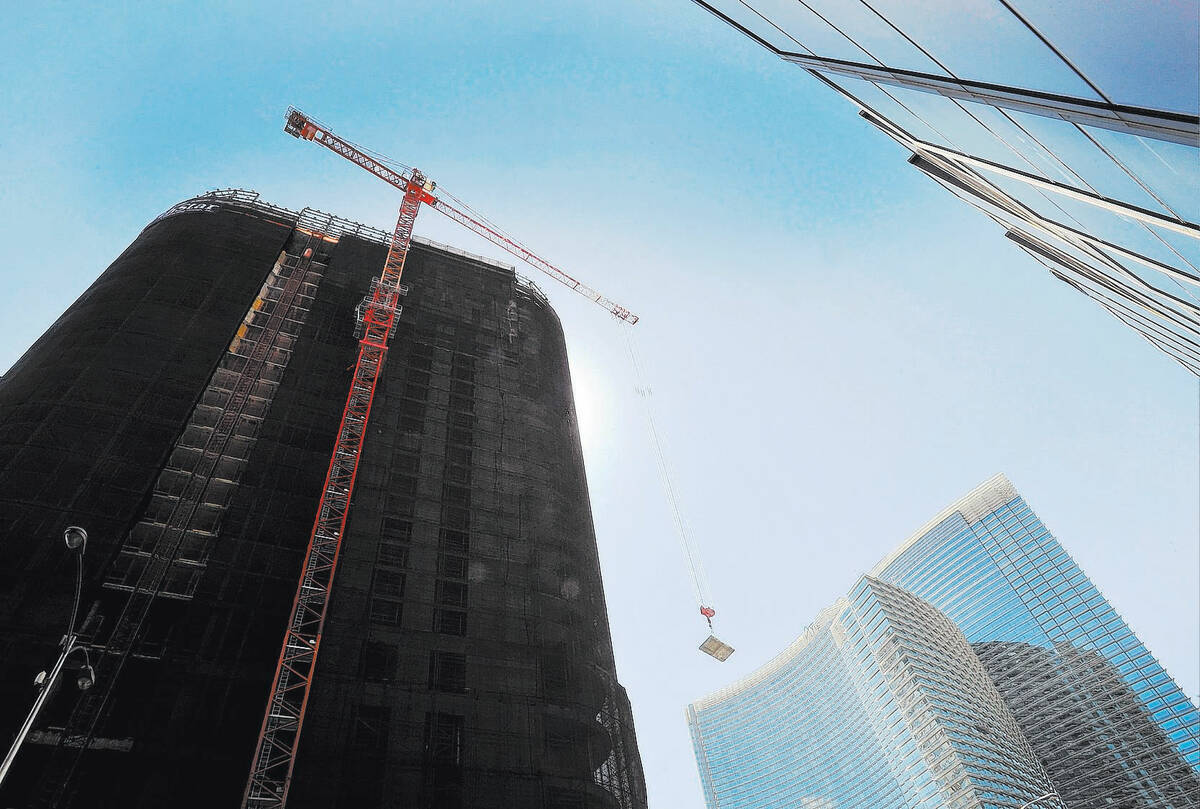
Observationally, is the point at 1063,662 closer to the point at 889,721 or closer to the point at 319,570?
the point at 889,721

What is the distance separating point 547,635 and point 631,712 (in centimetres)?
1001

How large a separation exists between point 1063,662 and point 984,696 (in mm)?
24171

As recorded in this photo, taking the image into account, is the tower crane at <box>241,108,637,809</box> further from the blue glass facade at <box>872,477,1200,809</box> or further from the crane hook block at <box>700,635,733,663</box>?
the blue glass facade at <box>872,477,1200,809</box>

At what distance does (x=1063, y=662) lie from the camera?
15550cm

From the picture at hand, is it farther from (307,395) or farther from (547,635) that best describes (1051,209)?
(307,395)

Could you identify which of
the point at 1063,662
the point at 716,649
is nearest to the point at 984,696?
the point at 1063,662

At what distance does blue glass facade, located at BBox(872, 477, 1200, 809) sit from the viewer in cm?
13462

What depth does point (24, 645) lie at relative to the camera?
29969mm

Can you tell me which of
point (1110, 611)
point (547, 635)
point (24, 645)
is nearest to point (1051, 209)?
point (547, 635)

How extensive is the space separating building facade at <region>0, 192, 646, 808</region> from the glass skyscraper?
119m

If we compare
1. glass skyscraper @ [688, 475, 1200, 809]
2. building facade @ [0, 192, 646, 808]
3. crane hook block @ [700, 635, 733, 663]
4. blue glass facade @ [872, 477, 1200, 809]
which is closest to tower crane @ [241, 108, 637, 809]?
building facade @ [0, 192, 646, 808]

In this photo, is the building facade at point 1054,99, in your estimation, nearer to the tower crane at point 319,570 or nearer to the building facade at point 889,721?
the tower crane at point 319,570

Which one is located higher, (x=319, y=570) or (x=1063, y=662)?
(x=1063, y=662)

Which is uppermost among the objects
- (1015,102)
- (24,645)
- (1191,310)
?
(24,645)
